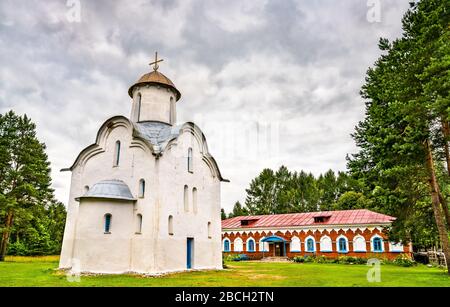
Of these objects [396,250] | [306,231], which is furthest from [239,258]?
[396,250]

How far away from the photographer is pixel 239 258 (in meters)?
36.6

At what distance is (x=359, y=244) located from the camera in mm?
32438

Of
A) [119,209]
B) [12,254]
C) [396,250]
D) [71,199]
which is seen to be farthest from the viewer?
[12,254]

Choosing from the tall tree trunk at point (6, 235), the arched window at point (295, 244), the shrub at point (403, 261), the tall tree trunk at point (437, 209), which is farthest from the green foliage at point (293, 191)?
the tall tree trunk at point (437, 209)

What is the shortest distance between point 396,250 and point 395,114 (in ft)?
67.0

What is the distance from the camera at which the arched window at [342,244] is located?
1308 inches

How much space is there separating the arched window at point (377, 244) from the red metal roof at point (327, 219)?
150cm

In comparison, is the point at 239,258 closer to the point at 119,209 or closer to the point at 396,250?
the point at 396,250

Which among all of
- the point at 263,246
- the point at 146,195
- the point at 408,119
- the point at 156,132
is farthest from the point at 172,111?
the point at 263,246

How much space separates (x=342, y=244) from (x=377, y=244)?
332cm

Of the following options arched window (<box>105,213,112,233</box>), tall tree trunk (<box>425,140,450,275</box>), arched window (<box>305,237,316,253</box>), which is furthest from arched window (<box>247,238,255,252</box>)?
tall tree trunk (<box>425,140,450,275</box>)

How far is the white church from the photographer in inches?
651

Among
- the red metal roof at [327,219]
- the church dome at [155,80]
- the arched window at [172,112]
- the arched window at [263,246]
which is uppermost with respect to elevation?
the church dome at [155,80]

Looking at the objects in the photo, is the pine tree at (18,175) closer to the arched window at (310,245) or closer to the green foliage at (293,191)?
the arched window at (310,245)
